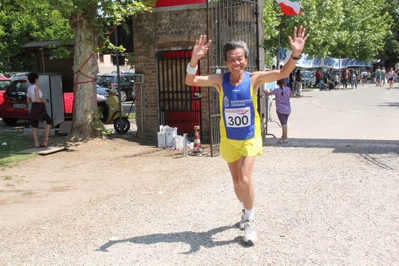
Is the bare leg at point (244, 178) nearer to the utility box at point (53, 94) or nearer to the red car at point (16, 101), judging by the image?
the utility box at point (53, 94)

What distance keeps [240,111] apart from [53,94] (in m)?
11.1

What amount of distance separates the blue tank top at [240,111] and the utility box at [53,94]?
10.8 metres

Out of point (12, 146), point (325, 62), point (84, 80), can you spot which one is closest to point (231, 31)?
point (84, 80)

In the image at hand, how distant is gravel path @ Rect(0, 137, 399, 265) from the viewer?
4.87m

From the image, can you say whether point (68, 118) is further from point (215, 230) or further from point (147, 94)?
point (215, 230)

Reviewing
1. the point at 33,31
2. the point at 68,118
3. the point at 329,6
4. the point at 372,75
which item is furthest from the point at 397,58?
the point at 68,118

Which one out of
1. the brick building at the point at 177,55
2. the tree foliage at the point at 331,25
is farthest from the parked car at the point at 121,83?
the brick building at the point at 177,55

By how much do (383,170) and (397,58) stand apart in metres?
64.1

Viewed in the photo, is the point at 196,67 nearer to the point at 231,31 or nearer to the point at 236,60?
the point at 236,60

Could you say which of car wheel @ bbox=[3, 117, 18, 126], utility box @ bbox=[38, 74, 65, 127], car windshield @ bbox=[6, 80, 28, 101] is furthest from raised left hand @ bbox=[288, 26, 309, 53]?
car wheel @ bbox=[3, 117, 18, 126]

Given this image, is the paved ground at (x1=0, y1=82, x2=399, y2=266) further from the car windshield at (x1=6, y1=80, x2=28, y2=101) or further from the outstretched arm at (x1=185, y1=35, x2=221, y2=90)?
the car windshield at (x1=6, y1=80, x2=28, y2=101)

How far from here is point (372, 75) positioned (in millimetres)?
61656

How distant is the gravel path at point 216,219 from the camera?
487 centimetres

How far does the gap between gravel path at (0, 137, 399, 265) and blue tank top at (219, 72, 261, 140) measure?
3.75 ft
